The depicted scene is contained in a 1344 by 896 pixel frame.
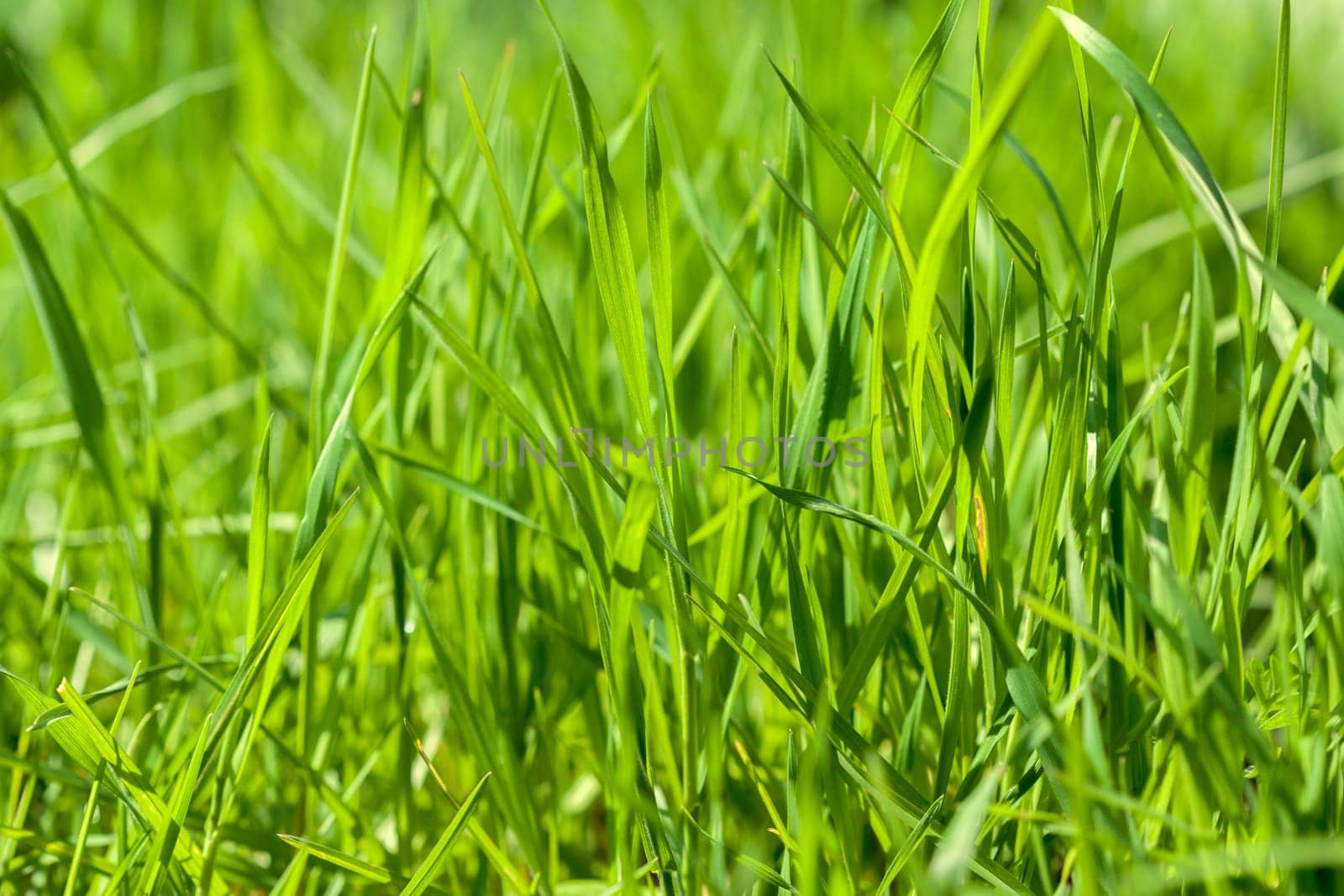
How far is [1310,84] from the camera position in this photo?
1.40 metres

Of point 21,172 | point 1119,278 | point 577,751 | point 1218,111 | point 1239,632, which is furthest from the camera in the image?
point 21,172

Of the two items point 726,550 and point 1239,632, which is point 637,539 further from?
point 1239,632

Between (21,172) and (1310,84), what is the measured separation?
1.76 metres

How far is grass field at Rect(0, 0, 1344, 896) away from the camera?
1.32 feet

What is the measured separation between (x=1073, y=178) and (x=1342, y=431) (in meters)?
0.79

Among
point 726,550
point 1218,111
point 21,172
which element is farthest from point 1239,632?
point 21,172

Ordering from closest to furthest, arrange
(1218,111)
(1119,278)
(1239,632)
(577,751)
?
(1239,632), (577,751), (1119,278), (1218,111)

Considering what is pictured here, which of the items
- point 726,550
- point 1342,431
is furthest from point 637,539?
point 1342,431

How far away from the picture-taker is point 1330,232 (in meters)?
1.22

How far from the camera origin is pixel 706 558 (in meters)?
0.59

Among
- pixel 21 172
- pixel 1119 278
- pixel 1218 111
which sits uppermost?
pixel 1218 111

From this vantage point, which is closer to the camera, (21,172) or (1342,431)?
(1342,431)

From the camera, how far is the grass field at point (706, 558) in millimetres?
401

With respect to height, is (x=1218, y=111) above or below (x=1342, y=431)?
above
